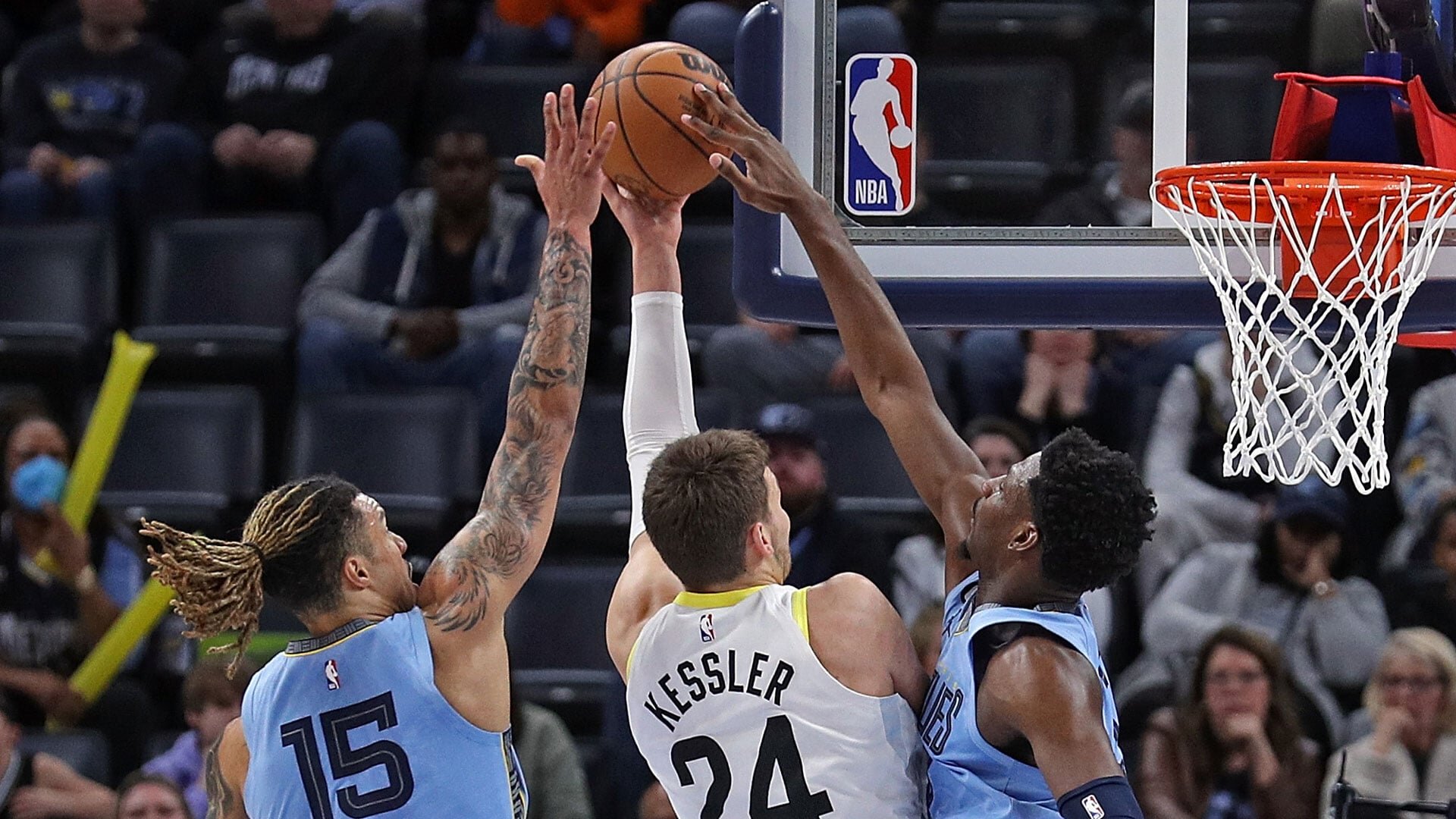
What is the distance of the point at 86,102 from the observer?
783cm

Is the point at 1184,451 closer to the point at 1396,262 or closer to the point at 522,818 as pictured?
the point at 1396,262

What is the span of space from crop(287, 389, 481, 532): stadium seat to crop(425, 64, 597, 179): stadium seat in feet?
4.33

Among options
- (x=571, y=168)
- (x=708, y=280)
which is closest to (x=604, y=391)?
(x=708, y=280)

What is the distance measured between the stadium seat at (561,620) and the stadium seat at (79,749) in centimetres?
133

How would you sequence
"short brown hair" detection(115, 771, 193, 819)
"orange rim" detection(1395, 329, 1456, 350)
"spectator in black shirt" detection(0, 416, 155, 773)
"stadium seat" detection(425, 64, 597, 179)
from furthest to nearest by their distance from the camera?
"stadium seat" detection(425, 64, 597, 179)
"spectator in black shirt" detection(0, 416, 155, 773)
"short brown hair" detection(115, 771, 193, 819)
"orange rim" detection(1395, 329, 1456, 350)

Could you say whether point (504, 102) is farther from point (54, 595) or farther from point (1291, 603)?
point (1291, 603)

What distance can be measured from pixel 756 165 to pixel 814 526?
2464 millimetres

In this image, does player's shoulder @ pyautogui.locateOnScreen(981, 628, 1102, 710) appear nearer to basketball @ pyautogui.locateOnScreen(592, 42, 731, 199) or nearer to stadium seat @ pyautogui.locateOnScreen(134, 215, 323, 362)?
basketball @ pyautogui.locateOnScreen(592, 42, 731, 199)

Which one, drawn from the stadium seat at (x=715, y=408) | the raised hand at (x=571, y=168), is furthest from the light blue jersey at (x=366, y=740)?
the stadium seat at (x=715, y=408)

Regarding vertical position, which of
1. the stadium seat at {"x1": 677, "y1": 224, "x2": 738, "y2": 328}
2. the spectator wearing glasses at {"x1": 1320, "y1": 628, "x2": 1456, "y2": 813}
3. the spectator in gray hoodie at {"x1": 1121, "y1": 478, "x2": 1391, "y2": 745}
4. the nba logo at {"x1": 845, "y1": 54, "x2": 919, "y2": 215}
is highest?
the nba logo at {"x1": 845, "y1": 54, "x2": 919, "y2": 215}

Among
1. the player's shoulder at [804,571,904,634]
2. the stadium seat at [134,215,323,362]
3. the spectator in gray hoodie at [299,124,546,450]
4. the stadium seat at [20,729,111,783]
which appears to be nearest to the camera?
the player's shoulder at [804,571,904,634]

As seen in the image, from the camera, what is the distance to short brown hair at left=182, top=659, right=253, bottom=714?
18.7ft

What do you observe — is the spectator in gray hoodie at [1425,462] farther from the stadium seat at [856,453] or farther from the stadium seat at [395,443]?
the stadium seat at [395,443]

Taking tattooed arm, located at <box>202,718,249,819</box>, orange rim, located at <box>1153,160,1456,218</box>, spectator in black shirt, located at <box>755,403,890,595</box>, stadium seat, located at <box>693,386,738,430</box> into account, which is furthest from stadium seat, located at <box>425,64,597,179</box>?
tattooed arm, located at <box>202,718,249,819</box>
